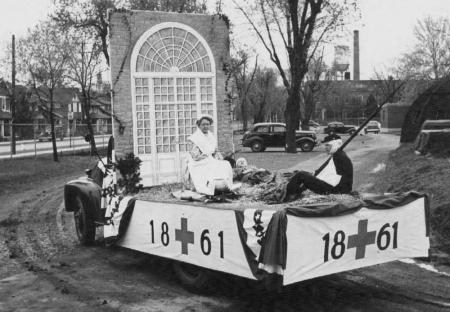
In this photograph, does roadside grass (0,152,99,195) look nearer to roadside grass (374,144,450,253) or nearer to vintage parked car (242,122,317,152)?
vintage parked car (242,122,317,152)

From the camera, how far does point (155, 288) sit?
6.97m

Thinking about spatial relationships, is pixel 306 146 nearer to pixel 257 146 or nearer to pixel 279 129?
pixel 279 129

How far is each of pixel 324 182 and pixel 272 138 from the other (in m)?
29.1

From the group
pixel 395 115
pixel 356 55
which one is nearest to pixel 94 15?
pixel 395 115

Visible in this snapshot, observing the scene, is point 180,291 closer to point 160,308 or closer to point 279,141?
point 160,308

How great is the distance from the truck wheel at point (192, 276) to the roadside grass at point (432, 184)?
3.97 metres

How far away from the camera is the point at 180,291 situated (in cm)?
681

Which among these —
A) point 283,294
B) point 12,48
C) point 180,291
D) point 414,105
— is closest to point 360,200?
point 283,294

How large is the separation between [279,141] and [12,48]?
16.8 meters

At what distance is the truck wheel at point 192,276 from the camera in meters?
6.68

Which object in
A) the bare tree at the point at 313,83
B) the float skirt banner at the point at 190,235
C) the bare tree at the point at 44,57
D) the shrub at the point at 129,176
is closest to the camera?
the float skirt banner at the point at 190,235

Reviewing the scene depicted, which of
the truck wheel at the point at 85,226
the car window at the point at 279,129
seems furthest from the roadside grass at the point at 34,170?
the car window at the point at 279,129

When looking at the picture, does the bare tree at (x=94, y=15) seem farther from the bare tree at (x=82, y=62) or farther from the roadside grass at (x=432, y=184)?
the roadside grass at (x=432, y=184)

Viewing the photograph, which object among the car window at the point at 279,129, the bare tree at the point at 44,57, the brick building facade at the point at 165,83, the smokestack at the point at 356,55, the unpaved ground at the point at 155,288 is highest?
the smokestack at the point at 356,55
